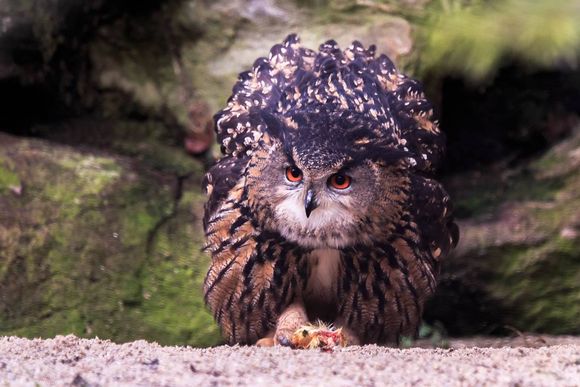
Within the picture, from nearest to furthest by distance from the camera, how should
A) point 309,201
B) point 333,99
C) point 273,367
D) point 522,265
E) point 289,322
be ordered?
point 273,367, point 309,201, point 333,99, point 289,322, point 522,265

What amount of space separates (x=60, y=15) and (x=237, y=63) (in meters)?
1.24

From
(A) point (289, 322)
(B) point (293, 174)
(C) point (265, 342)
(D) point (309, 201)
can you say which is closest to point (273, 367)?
(D) point (309, 201)

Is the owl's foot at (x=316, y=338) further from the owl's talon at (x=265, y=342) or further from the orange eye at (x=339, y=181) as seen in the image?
the orange eye at (x=339, y=181)

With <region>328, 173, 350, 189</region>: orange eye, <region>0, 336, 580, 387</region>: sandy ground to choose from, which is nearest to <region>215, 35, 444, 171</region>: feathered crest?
<region>328, 173, 350, 189</region>: orange eye

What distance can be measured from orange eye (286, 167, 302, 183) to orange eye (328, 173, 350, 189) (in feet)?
0.41

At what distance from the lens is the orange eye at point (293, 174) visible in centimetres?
340

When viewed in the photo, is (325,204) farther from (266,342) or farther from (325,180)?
(266,342)

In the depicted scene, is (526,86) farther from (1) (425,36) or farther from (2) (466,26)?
(2) (466,26)

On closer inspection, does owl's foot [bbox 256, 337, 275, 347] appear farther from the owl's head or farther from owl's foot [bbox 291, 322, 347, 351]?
the owl's head

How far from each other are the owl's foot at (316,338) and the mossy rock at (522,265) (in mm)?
2146

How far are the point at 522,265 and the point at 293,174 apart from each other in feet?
8.43

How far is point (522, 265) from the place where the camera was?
17.9ft

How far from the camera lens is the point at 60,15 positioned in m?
5.74

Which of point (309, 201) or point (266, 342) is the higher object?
point (309, 201)
